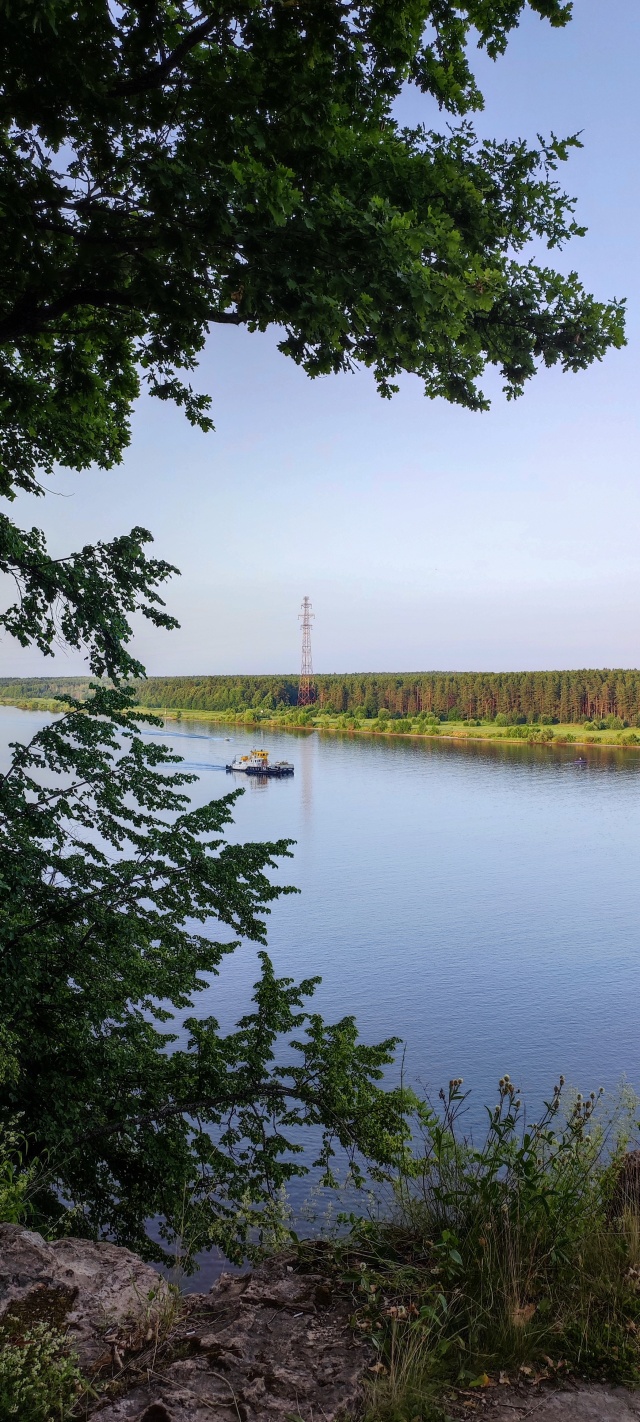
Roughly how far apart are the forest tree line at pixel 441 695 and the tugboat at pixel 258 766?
30.3 meters

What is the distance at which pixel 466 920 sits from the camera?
2719cm

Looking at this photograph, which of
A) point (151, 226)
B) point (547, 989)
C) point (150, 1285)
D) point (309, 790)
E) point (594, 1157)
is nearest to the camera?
point (150, 1285)

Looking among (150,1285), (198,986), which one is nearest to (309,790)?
(198,986)

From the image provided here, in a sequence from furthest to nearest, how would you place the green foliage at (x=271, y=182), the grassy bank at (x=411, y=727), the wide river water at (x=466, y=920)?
the grassy bank at (x=411, y=727) < the wide river water at (x=466, y=920) < the green foliage at (x=271, y=182)

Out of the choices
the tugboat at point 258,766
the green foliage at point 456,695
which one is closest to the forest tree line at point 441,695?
the green foliage at point 456,695

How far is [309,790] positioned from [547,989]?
33971 millimetres

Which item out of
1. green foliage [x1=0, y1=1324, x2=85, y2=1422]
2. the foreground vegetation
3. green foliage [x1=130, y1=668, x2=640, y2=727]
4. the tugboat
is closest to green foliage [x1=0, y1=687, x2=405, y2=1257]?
the foreground vegetation

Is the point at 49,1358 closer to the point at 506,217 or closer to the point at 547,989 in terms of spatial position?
the point at 506,217

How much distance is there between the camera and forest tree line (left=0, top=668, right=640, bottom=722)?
9750 cm

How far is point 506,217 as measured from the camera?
4465 millimetres

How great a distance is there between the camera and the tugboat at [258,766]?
196 feet

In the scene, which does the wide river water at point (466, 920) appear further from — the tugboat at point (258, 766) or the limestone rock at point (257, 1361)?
the limestone rock at point (257, 1361)

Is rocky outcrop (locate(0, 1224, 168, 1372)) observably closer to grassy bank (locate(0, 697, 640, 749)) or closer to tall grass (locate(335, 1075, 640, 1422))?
tall grass (locate(335, 1075, 640, 1422))

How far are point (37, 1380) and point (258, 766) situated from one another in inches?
2321
